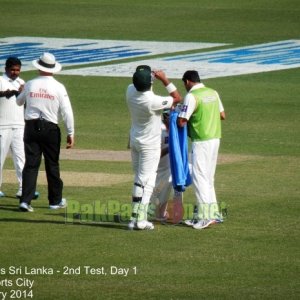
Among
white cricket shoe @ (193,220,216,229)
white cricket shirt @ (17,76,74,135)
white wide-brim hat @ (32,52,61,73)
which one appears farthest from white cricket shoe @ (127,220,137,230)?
white wide-brim hat @ (32,52,61,73)

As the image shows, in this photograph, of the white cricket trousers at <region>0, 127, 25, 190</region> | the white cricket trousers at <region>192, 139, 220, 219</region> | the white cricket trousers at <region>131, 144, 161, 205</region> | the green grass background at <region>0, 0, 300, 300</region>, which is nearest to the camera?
the green grass background at <region>0, 0, 300, 300</region>

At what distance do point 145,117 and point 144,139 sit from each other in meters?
0.27

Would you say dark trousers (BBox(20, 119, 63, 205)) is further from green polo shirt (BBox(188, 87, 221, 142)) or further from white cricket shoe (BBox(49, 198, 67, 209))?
green polo shirt (BBox(188, 87, 221, 142))

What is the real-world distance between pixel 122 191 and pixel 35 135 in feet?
7.65

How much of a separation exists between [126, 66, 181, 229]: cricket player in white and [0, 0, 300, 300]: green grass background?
358 millimetres

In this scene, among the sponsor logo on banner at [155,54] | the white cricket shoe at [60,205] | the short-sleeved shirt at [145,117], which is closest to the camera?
the short-sleeved shirt at [145,117]

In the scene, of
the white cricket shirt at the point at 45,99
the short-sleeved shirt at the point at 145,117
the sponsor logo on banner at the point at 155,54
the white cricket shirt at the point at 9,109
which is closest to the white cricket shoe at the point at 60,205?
the white cricket shirt at the point at 45,99

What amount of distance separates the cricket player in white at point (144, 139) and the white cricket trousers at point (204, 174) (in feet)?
1.76

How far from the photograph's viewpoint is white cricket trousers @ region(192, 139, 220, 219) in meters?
16.4

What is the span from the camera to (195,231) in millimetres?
16219

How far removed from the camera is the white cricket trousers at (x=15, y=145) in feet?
61.7

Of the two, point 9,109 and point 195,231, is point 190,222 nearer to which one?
point 195,231

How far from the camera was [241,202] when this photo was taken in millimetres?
18297

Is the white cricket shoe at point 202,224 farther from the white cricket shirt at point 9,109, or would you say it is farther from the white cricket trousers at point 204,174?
the white cricket shirt at point 9,109
